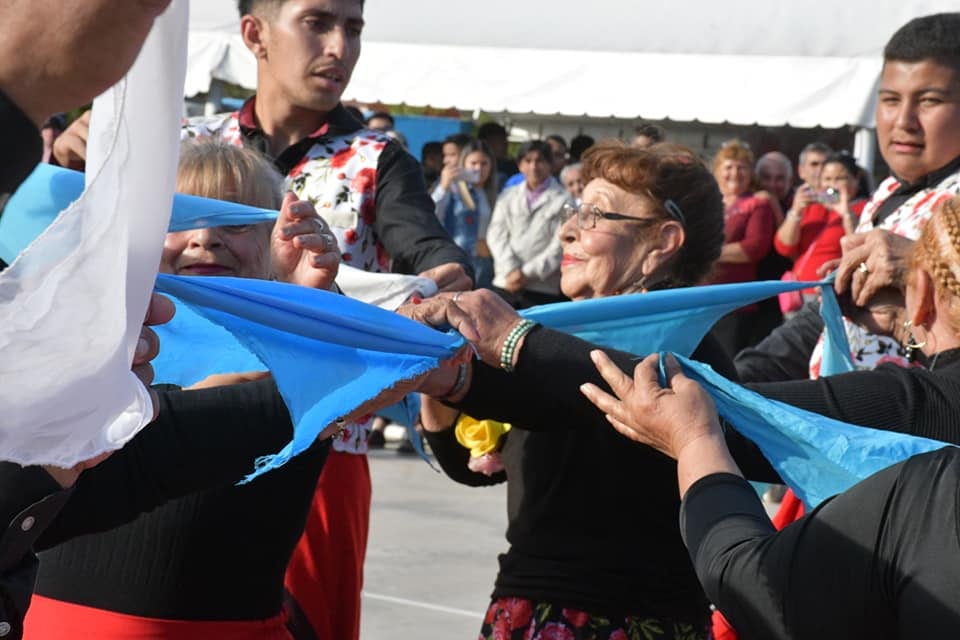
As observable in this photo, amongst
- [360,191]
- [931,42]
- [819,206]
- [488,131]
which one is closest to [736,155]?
[819,206]

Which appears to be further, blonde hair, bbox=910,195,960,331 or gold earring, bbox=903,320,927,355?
gold earring, bbox=903,320,927,355

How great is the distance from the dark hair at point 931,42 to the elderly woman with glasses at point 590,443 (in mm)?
938

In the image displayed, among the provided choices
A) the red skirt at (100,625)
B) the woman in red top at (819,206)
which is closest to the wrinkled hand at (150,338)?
the red skirt at (100,625)

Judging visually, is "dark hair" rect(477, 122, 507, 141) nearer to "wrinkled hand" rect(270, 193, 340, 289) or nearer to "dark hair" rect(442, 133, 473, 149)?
"dark hair" rect(442, 133, 473, 149)

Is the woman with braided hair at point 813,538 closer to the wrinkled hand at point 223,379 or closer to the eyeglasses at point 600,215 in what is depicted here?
the wrinkled hand at point 223,379

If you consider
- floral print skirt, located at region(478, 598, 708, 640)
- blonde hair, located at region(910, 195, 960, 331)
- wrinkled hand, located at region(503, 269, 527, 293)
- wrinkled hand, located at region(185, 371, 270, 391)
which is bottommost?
wrinkled hand, located at region(503, 269, 527, 293)

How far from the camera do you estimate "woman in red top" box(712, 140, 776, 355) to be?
9352mm

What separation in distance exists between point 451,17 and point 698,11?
6.51 feet

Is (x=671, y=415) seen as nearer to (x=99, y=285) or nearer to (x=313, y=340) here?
(x=313, y=340)

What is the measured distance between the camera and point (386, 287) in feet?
10.2

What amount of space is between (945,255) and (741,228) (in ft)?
24.2

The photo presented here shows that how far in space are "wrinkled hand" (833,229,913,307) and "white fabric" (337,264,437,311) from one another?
1.00 metres

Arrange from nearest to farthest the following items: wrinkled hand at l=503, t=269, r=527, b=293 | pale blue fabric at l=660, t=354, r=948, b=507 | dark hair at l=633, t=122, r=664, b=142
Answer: pale blue fabric at l=660, t=354, r=948, b=507, dark hair at l=633, t=122, r=664, b=142, wrinkled hand at l=503, t=269, r=527, b=293

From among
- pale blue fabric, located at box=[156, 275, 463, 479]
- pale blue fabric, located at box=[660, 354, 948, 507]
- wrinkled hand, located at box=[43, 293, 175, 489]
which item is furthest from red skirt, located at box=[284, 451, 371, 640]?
wrinkled hand, located at box=[43, 293, 175, 489]
